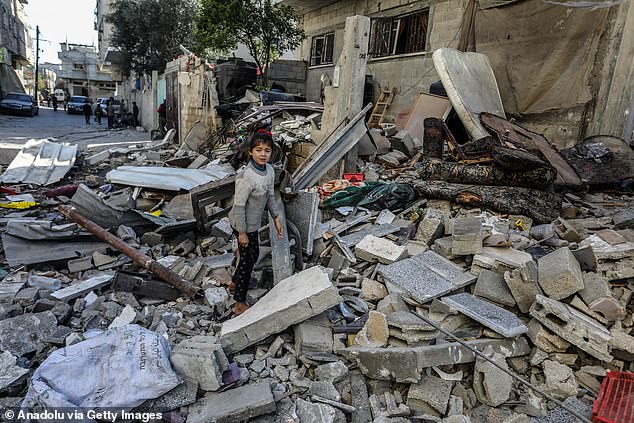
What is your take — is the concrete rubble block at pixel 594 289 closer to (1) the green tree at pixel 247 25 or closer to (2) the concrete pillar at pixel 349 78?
(2) the concrete pillar at pixel 349 78

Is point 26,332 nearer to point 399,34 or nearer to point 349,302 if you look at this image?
point 349,302

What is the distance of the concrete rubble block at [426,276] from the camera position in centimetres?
318

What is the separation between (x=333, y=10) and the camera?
1396 centimetres

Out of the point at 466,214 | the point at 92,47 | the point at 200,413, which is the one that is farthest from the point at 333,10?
the point at 92,47

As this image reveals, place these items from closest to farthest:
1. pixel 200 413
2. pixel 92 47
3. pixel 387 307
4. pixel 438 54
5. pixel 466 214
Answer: pixel 200 413 < pixel 387 307 < pixel 466 214 < pixel 438 54 < pixel 92 47

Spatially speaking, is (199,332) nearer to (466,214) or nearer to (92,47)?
(466,214)

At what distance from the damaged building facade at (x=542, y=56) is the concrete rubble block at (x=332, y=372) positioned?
6.39m

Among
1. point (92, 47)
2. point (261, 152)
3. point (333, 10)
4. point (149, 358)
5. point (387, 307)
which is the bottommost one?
point (149, 358)

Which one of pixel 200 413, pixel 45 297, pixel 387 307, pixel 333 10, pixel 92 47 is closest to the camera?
pixel 200 413

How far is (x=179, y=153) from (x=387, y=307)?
8487mm

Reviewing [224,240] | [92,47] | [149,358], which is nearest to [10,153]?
[224,240]

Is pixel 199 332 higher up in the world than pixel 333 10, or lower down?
lower down

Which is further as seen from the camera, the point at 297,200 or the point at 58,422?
the point at 297,200

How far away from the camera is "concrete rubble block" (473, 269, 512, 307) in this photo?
3107 mm
